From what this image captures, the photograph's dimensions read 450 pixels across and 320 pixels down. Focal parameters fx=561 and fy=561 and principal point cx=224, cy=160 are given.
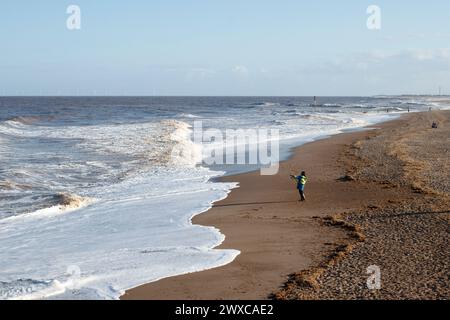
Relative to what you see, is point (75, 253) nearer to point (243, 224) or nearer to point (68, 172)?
point (243, 224)

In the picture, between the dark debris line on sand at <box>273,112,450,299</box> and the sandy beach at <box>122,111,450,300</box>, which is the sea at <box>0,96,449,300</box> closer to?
the sandy beach at <box>122,111,450,300</box>

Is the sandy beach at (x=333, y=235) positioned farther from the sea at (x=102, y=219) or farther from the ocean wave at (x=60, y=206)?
the ocean wave at (x=60, y=206)

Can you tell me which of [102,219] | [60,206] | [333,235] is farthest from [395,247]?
[60,206]

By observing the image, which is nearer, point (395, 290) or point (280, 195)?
point (395, 290)

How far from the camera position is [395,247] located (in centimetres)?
1122

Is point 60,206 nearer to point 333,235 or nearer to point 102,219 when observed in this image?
point 102,219

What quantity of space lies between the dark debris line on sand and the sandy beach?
2 cm

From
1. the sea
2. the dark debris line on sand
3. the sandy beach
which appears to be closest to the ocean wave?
the sea

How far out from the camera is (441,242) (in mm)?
11438

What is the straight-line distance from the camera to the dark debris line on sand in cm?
890

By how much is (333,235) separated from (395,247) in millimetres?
1713

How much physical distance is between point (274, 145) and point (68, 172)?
1489cm

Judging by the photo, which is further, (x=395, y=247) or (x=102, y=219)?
(x=102, y=219)
